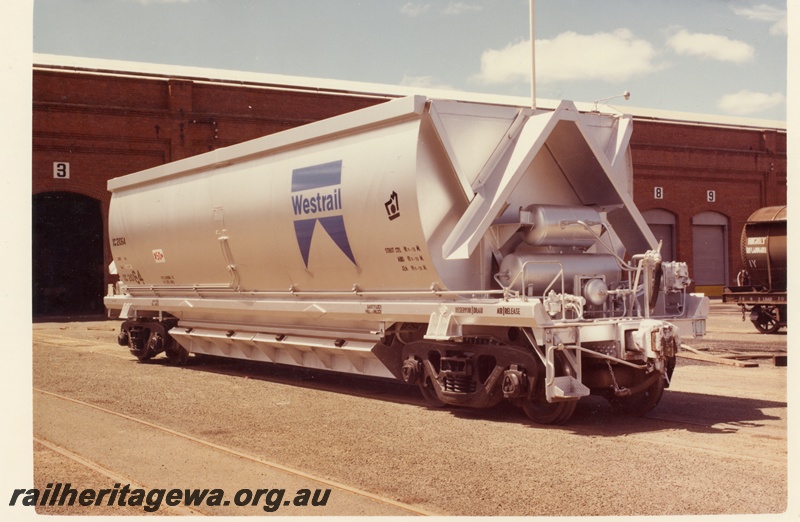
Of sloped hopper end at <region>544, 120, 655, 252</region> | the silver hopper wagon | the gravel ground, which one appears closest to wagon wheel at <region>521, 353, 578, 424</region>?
the silver hopper wagon

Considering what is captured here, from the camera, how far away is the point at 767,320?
25234 mm

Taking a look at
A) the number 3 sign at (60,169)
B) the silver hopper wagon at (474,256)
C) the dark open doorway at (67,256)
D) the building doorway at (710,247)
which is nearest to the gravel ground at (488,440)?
the silver hopper wagon at (474,256)

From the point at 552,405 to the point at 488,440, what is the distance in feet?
3.72

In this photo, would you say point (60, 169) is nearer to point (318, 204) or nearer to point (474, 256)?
point (318, 204)

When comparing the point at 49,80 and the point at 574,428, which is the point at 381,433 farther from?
the point at 49,80

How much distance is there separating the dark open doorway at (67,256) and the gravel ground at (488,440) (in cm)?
2050

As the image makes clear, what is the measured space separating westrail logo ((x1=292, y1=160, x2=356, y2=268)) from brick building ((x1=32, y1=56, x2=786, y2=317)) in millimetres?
16934

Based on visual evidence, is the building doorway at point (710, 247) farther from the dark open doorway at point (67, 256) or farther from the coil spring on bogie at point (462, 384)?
the coil spring on bogie at point (462, 384)

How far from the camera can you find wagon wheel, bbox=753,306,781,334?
2488cm

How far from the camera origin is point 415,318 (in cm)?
1081

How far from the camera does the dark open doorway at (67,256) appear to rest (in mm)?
34750

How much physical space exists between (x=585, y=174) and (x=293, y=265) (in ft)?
14.6
